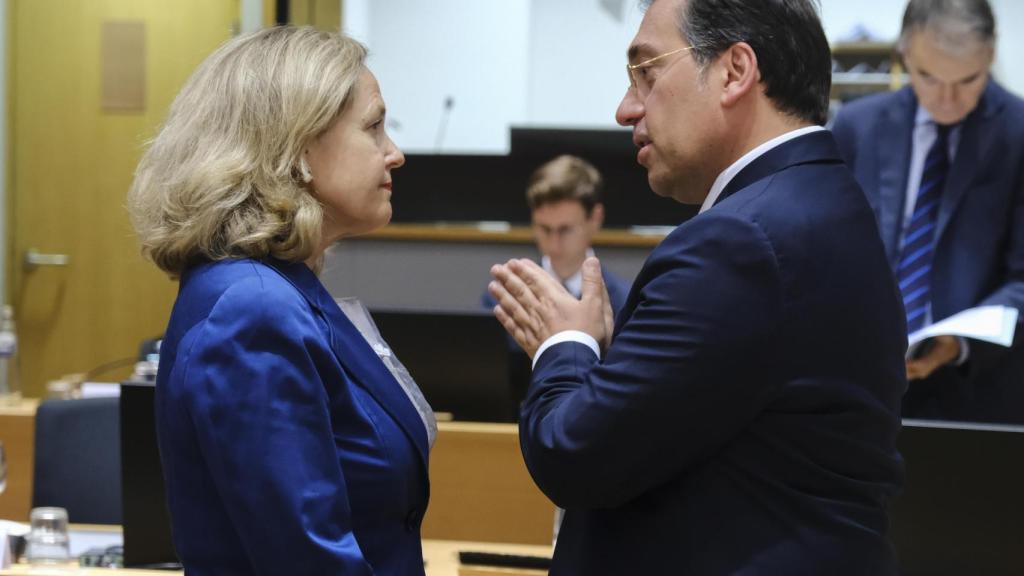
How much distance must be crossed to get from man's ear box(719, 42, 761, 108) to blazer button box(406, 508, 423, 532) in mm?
667

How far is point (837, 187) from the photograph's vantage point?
146 centimetres

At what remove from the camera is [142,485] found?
2229 millimetres

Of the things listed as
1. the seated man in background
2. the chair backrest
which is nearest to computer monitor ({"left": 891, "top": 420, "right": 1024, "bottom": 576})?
the chair backrest

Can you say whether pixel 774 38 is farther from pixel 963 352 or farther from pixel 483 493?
pixel 483 493

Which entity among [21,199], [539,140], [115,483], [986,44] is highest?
[986,44]

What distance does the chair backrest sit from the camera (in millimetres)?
3053

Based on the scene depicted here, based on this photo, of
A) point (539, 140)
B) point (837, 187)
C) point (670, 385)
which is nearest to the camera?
point (670, 385)

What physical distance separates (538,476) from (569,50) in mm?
7499

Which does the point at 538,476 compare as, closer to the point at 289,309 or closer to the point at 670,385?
the point at 670,385

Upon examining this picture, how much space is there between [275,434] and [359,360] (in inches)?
8.4

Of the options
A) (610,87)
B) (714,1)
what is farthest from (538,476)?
(610,87)

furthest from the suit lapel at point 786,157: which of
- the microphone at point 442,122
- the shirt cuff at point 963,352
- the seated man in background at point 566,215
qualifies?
the microphone at point 442,122

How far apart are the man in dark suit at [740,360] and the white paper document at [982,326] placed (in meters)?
1.11

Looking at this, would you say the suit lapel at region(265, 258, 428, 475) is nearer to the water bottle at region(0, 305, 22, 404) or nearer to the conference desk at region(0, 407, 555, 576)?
the conference desk at region(0, 407, 555, 576)
